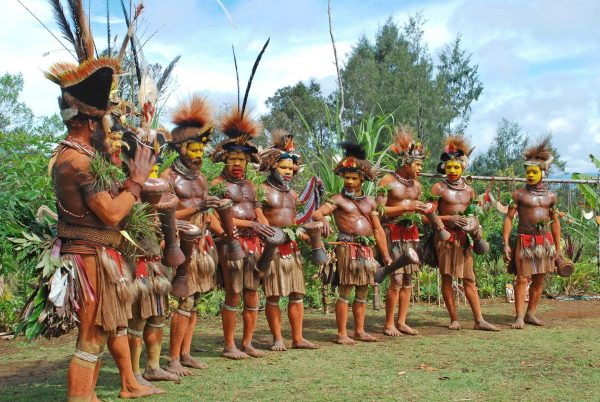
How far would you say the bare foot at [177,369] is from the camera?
5191mm

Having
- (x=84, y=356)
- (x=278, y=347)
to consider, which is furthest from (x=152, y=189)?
(x=278, y=347)

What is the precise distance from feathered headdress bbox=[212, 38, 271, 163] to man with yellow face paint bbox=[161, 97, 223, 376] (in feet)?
1.39

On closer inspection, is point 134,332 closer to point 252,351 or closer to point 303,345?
point 252,351

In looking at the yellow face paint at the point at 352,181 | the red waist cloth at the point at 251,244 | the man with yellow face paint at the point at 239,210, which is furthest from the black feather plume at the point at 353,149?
the red waist cloth at the point at 251,244

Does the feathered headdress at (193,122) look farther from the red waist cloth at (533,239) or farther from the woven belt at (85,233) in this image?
the red waist cloth at (533,239)

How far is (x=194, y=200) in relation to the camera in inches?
209

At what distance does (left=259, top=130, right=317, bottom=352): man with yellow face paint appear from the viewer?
239 inches

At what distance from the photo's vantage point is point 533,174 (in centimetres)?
761

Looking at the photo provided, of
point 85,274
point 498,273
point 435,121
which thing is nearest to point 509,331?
point 498,273

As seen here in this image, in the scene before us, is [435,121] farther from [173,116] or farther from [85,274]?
[85,274]

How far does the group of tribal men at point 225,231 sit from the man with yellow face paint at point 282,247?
0.04 feet

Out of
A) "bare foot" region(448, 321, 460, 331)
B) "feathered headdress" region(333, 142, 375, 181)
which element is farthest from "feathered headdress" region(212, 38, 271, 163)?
"bare foot" region(448, 321, 460, 331)

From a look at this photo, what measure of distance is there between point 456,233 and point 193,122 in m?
3.22

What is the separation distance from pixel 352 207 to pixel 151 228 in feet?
9.34
